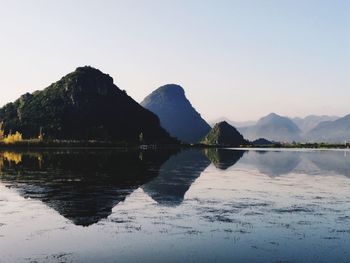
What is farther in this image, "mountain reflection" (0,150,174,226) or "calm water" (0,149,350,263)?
"mountain reflection" (0,150,174,226)

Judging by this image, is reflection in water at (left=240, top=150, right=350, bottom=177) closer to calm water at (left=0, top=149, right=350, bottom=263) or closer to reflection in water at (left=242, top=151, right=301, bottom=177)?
reflection in water at (left=242, top=151, right=301, bottom=177)

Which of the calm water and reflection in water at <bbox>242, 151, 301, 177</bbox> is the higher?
reflection in water at <bbox>242, 151, 301, 177</bbox>

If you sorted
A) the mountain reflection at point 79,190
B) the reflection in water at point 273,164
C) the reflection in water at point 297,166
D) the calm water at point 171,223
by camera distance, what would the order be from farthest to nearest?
the reflection in water at point 273,164 → the reflection in water at point 297,166 → the mountain reflection at point 79,190 → the calm water at point 171,223

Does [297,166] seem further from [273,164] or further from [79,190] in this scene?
[79,190]

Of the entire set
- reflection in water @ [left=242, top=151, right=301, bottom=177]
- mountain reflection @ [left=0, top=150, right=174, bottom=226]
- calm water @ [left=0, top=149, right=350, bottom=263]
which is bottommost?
calm water @ [left=0, top=149, right=350, bottom=263]

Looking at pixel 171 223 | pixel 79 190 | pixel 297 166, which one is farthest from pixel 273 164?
pixel 171 223

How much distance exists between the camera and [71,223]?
27922 mm

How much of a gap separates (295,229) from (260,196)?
49.6ft

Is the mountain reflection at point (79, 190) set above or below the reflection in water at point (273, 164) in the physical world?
below

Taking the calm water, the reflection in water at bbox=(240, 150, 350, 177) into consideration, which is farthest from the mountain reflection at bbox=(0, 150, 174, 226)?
the reflection in water at bbox=(240, 150, 350, 177)

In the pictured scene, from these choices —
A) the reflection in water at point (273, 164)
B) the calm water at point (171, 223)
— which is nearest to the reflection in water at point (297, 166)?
the reflection in water at point (273, 164)

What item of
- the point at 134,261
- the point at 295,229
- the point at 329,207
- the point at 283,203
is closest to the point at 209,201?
the point at 283,203

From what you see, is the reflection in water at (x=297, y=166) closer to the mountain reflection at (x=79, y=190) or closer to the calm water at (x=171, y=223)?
the calm water at (x=171, y=223)

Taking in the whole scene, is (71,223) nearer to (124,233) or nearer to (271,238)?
(124,233)
